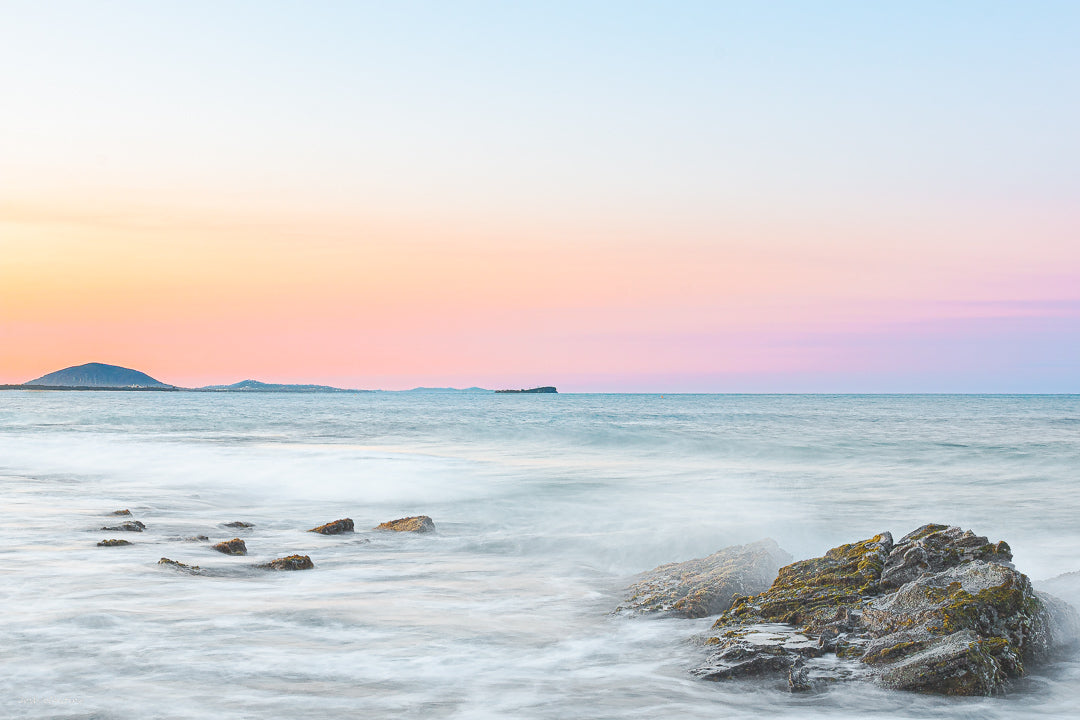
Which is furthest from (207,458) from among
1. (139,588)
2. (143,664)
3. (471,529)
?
(143,664)

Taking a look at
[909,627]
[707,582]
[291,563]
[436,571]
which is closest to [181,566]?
[291,563]

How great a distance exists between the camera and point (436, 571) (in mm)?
11398

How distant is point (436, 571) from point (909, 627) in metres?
6.44

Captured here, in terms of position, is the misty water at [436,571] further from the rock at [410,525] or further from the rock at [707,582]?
the rock at [707,582]

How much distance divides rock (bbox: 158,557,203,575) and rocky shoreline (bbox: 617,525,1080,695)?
566cm

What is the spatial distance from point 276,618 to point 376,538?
5.42 metres

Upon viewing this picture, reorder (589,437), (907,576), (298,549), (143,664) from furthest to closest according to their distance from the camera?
(589,437) < (298,549) < (907,576) < (143,664)

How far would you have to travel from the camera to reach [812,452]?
112 ft

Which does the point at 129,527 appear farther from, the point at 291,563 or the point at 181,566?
the point at 291,563

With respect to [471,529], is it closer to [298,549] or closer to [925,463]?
[298,549]

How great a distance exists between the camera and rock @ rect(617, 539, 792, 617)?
8922 millimetres

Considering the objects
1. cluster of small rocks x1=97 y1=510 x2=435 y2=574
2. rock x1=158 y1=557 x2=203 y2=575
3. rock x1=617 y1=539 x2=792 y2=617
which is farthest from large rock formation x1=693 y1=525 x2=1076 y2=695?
rock x1=158 y1=557 x2=203 y2=575

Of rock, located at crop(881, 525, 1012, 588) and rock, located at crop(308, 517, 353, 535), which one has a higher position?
rock, located at crop(881, 525, 1012, 588)

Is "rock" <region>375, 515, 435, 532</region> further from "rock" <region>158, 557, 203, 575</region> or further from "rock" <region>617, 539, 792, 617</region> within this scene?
"rock" <region>617, 539, 792, 617</region>
